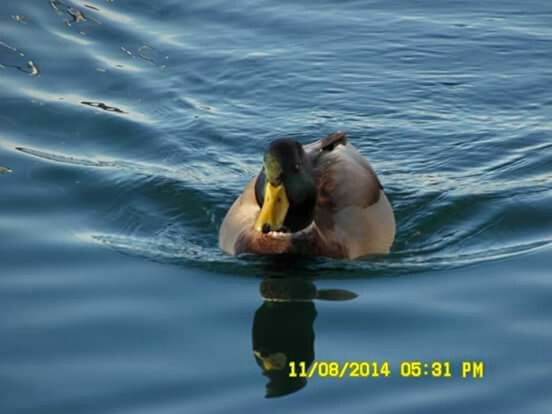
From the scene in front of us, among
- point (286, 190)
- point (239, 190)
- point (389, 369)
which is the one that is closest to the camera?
point (389, 369)

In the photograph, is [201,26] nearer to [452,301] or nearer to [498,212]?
[498,212]

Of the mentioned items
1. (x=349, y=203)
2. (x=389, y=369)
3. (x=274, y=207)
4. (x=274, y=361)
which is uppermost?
(x=349, y=203)

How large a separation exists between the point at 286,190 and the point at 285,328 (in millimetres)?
1272

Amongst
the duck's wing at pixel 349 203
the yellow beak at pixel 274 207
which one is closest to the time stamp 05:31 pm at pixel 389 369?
the yellow beak at pixel 274 207

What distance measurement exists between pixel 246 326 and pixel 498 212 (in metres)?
3.03

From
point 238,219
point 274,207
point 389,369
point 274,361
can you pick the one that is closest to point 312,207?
point 274,207

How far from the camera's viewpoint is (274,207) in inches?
404

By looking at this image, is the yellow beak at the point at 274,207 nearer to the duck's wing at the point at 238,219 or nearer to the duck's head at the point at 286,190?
the duck's head at the point at 286,190

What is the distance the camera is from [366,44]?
15320 millimetres

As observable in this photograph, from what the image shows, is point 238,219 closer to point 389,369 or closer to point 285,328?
point 285,328

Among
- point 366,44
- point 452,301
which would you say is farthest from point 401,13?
point 452,301

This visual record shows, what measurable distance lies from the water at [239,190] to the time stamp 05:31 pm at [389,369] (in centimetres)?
6

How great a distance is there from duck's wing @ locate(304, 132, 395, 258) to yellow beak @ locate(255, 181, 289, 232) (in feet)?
1.76

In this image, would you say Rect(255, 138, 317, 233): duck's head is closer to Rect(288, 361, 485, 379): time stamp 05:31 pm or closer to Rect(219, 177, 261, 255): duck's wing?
Rect(219, 177, 261, 255): duck's wing
